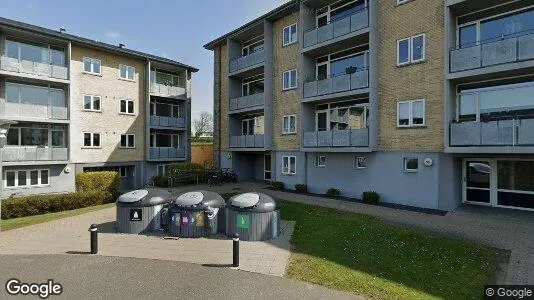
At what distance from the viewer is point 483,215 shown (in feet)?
40.7

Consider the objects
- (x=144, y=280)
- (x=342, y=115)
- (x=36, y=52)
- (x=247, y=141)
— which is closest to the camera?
(x=144, y=280)

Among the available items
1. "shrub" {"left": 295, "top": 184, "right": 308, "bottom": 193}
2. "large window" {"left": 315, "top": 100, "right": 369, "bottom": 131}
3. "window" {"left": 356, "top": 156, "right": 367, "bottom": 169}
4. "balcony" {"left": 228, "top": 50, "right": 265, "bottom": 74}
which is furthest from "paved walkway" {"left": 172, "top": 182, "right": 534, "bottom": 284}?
"balcony" {"left": 228, "top": 50, "right": 265, "bottom": 74}

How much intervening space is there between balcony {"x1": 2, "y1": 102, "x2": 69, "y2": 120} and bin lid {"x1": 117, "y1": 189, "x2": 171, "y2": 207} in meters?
15.2

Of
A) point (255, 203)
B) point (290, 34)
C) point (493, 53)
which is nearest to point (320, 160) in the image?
point (290, 34)

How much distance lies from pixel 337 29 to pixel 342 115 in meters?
4.88

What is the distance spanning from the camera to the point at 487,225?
1109 centimetres

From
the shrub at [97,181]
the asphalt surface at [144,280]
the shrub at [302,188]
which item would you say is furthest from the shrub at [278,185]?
the asphalt surface at [144,280]

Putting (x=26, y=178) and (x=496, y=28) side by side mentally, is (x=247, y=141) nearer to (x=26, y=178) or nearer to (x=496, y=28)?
(x=26, y=178)

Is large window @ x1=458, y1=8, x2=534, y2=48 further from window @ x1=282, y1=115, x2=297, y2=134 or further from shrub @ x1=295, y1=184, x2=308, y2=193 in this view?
shrub @ x1=295, y1=184, x2=308, y2=193

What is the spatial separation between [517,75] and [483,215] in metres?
5.86

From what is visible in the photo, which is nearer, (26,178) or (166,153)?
(26,178)

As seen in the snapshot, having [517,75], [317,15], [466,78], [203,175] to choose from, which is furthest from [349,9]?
[203,175]

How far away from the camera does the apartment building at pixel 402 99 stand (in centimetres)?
1241

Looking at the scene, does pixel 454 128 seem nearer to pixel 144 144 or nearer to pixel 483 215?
pixel 483 215
